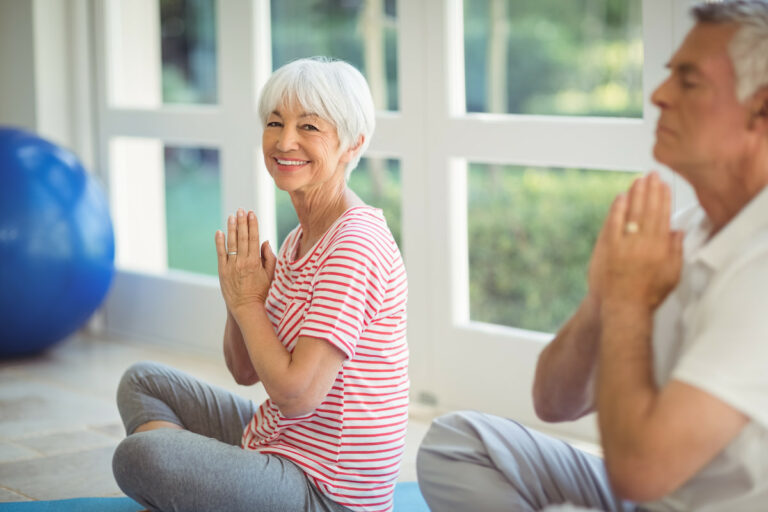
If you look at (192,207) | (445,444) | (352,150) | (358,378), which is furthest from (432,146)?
(192,207)

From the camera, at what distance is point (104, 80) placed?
4.65m

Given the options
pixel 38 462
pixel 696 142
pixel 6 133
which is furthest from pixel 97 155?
pixel 696 142

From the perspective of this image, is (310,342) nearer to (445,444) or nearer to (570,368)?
(445,444)

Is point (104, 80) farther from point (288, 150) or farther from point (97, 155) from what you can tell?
point (288, 150)

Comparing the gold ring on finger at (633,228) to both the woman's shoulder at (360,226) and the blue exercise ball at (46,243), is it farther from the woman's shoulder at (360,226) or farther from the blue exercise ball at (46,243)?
the blue exercise ball at (46,243)

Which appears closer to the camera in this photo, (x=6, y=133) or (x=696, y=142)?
(x=696, y=142)

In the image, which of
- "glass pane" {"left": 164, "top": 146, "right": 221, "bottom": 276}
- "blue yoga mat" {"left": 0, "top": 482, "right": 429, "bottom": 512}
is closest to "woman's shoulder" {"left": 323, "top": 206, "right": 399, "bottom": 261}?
"blue yoga mat" {"left": 0, "top": 482, "right": 429, "bottom": 512}

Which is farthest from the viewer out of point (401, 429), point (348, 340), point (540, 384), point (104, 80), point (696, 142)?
point (104, 80)

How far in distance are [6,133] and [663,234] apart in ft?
10.2

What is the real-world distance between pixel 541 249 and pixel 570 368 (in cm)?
524

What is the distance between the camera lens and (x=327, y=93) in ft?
7.00

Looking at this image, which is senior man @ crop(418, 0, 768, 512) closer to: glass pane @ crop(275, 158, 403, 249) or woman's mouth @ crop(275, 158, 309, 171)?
woman's mouth @ crop(275, 158, 309, 171)

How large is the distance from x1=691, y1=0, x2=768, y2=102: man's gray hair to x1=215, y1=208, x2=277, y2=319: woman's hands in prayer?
984 millimetres

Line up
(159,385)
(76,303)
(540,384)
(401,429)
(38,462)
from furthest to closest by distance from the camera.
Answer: (76,303) < (38,462) < (159,385) < (401,429) < (540,384)
